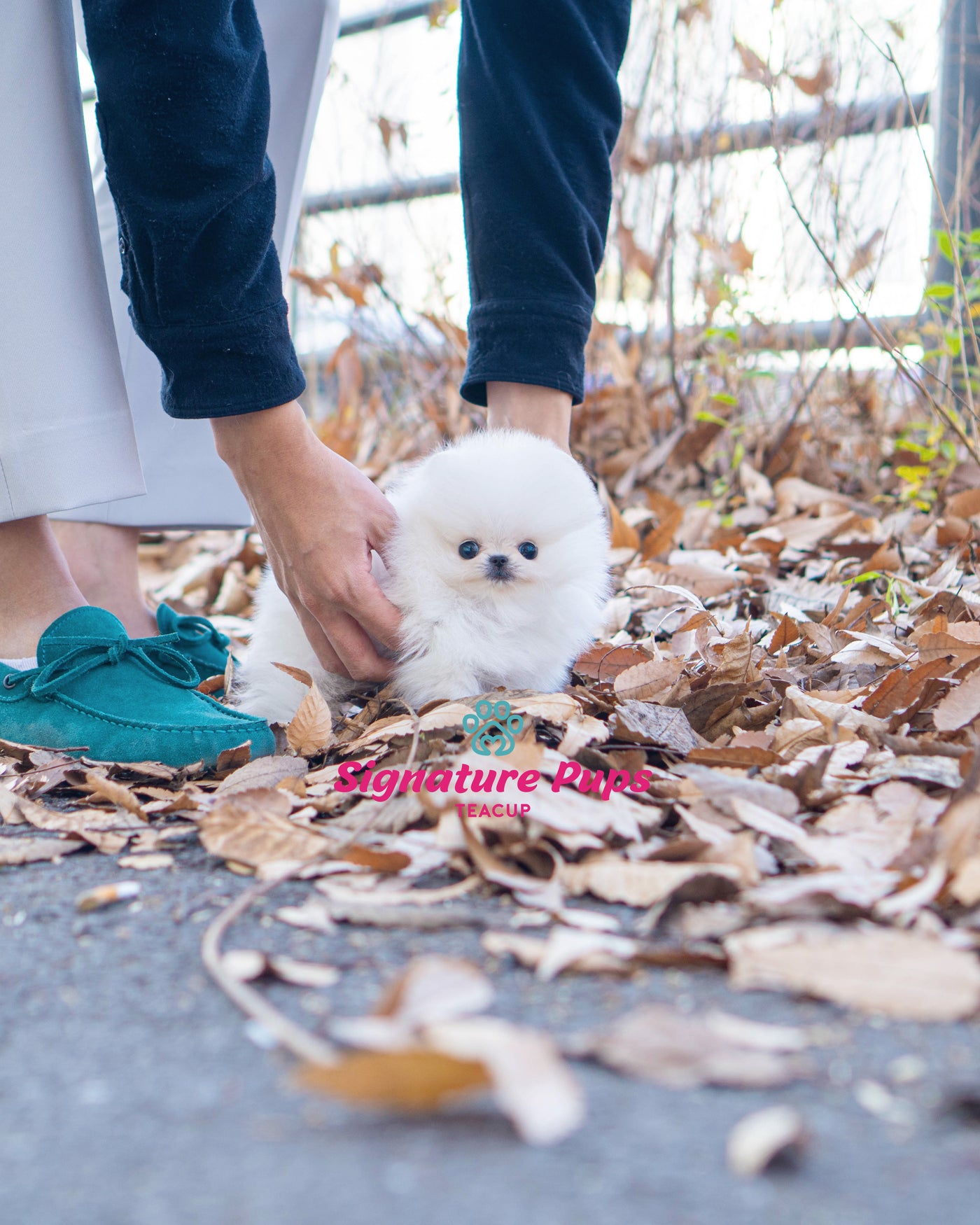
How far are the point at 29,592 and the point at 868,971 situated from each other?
3.87 feet

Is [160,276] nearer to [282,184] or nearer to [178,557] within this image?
[282,184]

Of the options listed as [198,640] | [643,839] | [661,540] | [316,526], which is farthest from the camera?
[661,540]

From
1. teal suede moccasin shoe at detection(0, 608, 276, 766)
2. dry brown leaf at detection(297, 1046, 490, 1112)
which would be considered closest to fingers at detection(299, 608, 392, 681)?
teal suede moccasin shoe at detection(0, 608, 276, 766)

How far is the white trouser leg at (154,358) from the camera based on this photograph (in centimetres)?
164

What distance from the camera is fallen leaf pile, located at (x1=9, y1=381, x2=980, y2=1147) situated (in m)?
0.59

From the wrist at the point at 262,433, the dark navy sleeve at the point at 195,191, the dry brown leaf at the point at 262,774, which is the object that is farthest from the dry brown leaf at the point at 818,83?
the dry brown leaf at the point at 262,774

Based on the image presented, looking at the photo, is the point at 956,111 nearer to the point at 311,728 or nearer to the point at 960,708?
the point at 960,708

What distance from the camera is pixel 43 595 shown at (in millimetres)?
1390

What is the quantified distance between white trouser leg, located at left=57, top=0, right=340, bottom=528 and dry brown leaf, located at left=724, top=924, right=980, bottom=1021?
1283 mm

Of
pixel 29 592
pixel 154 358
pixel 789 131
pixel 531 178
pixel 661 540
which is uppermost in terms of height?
pixel 789 131

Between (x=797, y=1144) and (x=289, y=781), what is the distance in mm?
714

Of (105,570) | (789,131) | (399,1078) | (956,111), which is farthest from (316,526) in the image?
(956,111)

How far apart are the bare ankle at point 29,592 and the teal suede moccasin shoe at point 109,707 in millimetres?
50

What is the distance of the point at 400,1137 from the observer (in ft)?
1.73
